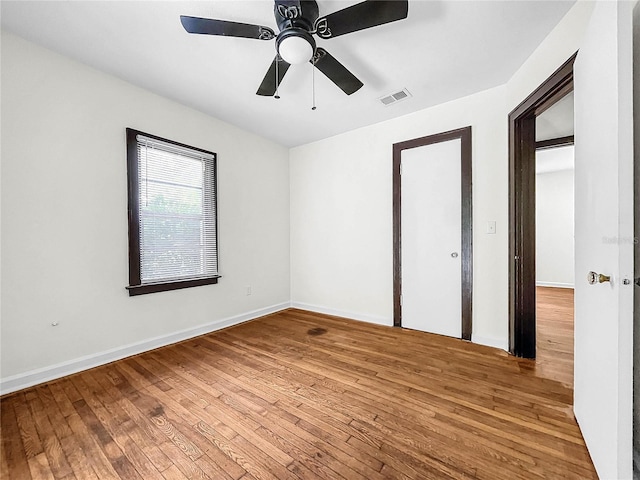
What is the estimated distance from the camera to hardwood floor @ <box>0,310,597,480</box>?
1.28m

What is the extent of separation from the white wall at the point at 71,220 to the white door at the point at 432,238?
8.21ft

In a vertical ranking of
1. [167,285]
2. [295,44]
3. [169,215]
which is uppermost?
[295,44]

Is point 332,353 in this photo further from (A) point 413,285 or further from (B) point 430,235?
(B) point 430,235

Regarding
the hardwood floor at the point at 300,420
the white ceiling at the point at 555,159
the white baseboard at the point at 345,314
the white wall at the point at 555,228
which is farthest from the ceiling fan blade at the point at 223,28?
the white wall at the point at 555,228

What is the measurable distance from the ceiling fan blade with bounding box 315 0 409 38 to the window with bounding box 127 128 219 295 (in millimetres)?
2099

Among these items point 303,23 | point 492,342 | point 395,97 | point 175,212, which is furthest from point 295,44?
point 492,342

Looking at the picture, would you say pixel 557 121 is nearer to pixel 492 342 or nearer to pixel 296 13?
pixel 492 342

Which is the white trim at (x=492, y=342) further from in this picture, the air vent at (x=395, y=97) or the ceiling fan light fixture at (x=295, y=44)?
the ceiling fan light fixture at (x=295, y=44)

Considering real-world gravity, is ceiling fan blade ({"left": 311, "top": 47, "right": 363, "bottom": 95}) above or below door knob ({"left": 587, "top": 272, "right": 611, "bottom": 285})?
above

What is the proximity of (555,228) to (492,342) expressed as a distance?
494cm

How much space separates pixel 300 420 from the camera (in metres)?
1.61

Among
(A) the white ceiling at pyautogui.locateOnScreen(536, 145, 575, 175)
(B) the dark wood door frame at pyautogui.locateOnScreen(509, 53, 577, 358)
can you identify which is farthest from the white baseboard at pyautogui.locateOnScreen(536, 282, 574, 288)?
(B) the dark wood door frame at pyautogui.locateOnScreen(509, 53, 577, 358)

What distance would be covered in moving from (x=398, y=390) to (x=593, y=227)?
152 centimetres

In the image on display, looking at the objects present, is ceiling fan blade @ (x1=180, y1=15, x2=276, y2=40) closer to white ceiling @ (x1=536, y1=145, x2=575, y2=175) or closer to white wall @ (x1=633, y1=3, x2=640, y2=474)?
white wall @ (x1=633, y1=3, x2=640, y2=474)
